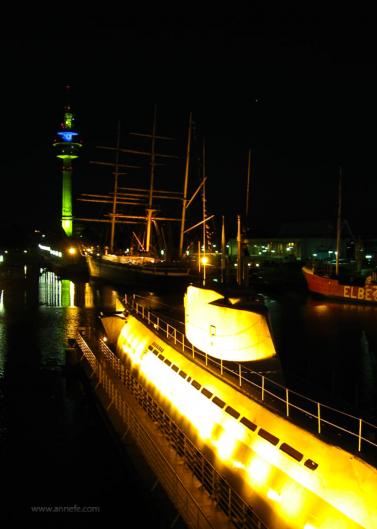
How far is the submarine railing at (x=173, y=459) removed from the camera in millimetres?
11273

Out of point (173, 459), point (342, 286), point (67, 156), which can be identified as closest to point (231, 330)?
point (173, 459)

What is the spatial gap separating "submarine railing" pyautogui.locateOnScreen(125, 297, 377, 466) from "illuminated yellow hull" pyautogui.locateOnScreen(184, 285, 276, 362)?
0.42m

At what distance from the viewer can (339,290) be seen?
60.6 m

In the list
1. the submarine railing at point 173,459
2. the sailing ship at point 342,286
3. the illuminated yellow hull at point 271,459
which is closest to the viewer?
the illuminated yellow hull at point 271,459

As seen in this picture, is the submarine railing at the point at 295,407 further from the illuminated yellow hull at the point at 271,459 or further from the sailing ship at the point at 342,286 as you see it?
the sailing ship at the point at 342,286

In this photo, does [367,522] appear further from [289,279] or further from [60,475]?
[289,279]

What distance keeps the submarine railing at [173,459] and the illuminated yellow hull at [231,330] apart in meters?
2.85

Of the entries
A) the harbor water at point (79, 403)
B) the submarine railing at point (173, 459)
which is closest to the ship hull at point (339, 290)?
the harbor water at point (79, 403)

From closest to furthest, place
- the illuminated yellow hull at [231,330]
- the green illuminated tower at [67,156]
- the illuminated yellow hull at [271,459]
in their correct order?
1. the illuminated yellow hull at [271,459]
2. the illuminated yellow hull at [231,330]
3. the green illuminated tower at [67,156]

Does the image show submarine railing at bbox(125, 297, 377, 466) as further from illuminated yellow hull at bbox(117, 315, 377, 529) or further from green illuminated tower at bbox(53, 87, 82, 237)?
green illuminated tower at bbox(53, 87, 82, 237)

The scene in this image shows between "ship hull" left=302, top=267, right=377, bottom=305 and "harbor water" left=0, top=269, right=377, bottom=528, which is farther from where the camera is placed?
"ship hull" left=302, top=267, right=377, bottom=305

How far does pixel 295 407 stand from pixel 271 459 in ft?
4.34

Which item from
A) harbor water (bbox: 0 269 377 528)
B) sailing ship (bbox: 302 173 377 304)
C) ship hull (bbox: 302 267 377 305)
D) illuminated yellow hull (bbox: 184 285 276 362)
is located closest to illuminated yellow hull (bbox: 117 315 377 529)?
illuminated yellow hull (bbox: 184 285 276 362)

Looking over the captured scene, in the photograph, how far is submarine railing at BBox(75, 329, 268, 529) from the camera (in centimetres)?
1127
